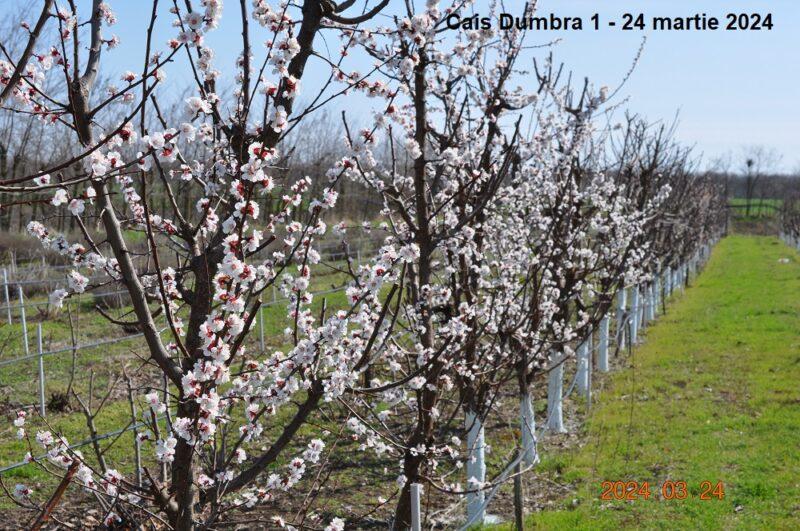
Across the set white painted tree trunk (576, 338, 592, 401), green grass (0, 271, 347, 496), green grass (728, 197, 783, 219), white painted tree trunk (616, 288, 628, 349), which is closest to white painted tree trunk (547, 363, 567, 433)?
white painted tree trunk (576, 338, 592, 401)

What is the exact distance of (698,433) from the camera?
27.8 ft

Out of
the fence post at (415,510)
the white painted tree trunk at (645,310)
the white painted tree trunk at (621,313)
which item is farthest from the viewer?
the white painted tree trunk at (645,310)

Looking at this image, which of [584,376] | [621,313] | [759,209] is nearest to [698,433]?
[584,376]

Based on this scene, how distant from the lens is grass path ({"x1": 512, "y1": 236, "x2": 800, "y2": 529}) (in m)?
6.15

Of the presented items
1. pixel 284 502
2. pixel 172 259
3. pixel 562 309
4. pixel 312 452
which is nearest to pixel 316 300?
pixel 172 259

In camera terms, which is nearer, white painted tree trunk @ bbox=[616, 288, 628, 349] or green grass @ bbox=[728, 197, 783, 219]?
white painted tree trunk @ bbox=[616, 288, 628, 349]

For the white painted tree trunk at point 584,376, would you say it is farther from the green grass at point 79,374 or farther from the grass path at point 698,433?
the green grass at point 79,374

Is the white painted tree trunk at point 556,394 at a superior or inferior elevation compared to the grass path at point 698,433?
superior

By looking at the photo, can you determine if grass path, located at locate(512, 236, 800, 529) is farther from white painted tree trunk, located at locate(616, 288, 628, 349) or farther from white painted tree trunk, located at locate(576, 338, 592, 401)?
Answer: white painted tree trunk, located at locate(616, 288, 628, 349)
